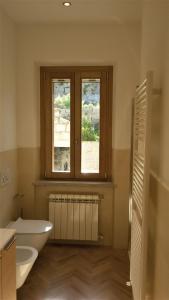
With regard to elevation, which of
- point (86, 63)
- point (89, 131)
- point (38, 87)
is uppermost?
point (86, 63)

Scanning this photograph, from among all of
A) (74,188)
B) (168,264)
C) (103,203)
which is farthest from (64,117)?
(168,264)

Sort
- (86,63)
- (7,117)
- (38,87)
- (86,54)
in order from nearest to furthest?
(7,117) < (86,54) < (86,63) < (38,87)

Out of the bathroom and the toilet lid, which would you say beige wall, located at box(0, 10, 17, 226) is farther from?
the toilet lid

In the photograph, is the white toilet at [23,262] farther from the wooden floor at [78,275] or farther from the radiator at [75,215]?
the radiator at [75,215]

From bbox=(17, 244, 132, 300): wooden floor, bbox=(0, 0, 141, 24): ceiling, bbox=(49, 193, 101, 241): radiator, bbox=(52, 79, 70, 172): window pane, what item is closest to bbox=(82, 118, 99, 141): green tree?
bbox=(52, 79, 70, 172): window pane

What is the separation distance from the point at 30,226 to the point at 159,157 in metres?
1.81

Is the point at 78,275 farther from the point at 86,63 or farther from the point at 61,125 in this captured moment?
the point at 86,63

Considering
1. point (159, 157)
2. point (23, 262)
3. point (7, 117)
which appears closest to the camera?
point (159, 157)

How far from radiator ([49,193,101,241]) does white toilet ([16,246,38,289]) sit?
859 millimetres

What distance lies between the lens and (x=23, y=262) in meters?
2.39

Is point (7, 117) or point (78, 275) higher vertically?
point (7, 117)

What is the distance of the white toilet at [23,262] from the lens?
233cm

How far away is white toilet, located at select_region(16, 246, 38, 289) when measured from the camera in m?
2.33

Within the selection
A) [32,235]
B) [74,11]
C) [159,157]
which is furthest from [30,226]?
[74,11]
